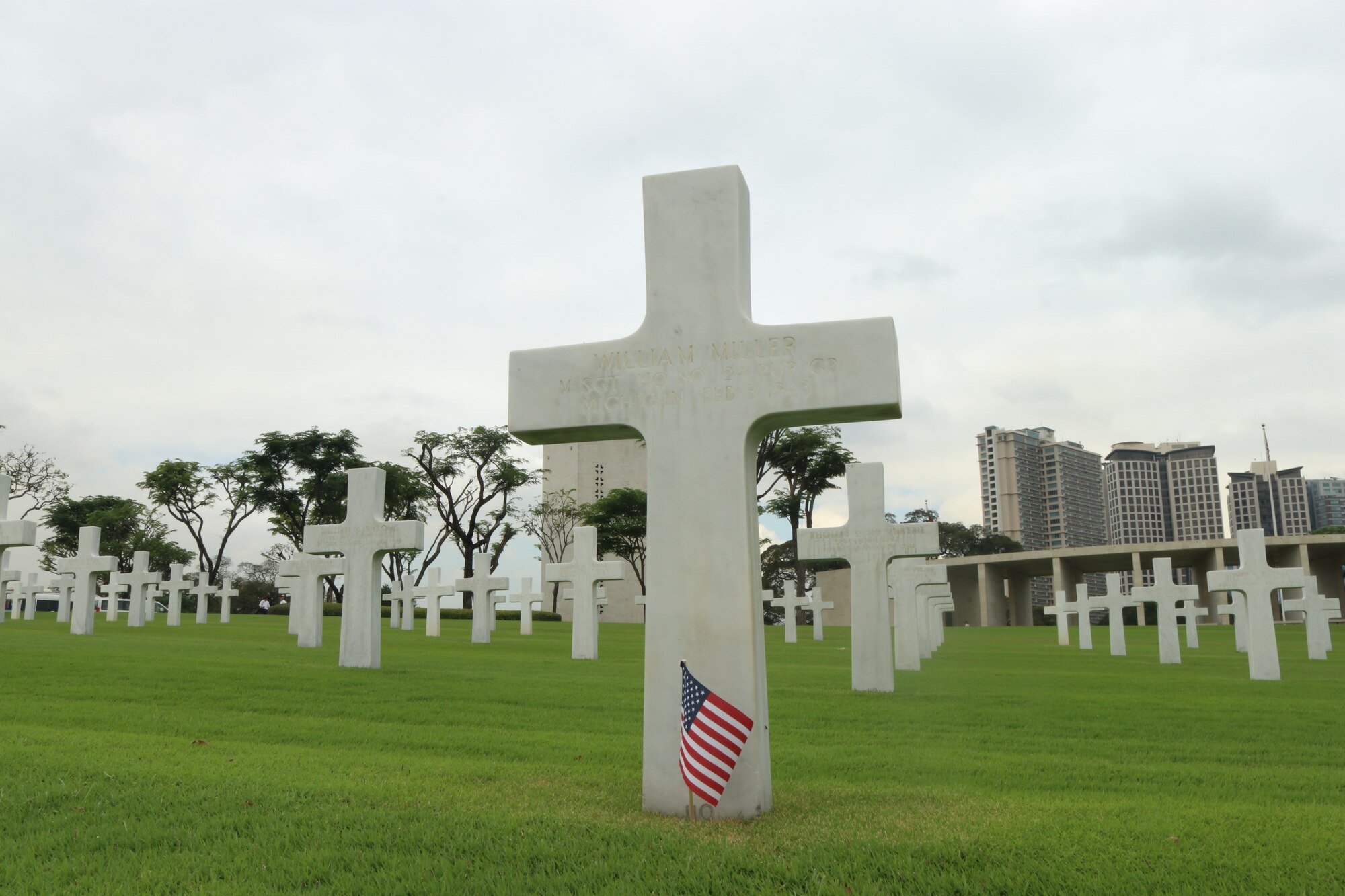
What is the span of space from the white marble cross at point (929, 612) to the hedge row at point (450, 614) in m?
20.3

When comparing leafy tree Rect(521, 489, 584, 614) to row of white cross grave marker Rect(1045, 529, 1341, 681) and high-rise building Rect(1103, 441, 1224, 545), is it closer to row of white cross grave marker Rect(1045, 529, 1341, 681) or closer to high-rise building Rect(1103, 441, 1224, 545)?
row of white cross grave marker Rect(1045, 529, 1341, 681)

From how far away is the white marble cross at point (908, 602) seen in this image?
1736 centimetres

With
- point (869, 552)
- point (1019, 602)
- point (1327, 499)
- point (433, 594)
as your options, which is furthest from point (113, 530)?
point (1327, 499)

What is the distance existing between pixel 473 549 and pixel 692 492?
4581 cm

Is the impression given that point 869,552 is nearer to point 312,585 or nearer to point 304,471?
point 312,585

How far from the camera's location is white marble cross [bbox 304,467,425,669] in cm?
1366

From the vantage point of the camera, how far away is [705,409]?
17.8ft

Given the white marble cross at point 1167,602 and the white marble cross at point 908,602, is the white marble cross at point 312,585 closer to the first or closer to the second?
the white marble cross at point 908,602

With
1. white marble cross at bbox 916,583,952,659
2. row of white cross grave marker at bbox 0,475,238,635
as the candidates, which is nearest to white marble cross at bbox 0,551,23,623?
row of white cross grave marker at bbox 0,475,238,635

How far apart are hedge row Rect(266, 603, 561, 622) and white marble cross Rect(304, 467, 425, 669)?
24.2 meters

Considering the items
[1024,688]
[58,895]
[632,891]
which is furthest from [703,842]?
[1024,688]

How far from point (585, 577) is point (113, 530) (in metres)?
39.9

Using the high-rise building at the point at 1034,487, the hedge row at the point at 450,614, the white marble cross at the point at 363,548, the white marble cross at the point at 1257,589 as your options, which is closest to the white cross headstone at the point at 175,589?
the hedge row at the point at 450,614

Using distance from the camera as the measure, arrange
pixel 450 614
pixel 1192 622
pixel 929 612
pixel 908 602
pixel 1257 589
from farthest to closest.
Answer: pixel 450 614 → pixel 1192 622 → pixel 929 612 → pixel 908 602 → pixel 1257 589
